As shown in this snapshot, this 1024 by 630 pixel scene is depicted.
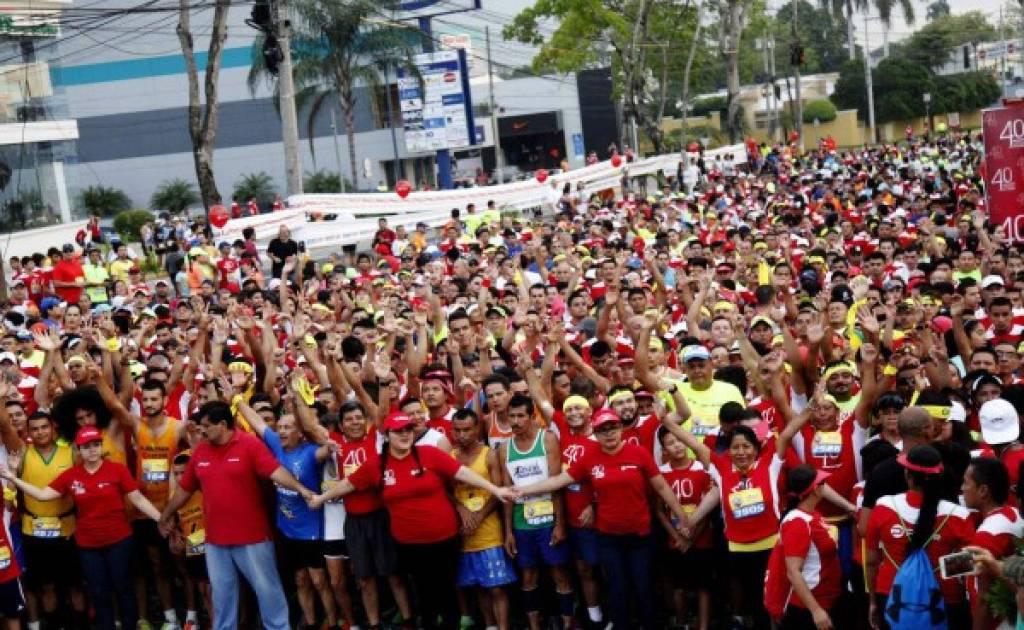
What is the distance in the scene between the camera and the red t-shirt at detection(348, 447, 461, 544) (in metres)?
8.86

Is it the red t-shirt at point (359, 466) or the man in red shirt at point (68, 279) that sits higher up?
the man in red shirt at point (68, 279)

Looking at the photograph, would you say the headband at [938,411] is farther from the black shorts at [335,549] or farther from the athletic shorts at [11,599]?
the athletic shorts at [11,599]

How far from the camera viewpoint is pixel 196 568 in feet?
32.8

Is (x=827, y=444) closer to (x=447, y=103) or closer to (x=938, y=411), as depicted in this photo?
(x=938, y=411)

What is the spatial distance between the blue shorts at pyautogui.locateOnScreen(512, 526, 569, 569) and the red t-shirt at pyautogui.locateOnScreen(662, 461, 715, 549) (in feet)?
2.54

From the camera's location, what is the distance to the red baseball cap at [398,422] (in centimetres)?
880

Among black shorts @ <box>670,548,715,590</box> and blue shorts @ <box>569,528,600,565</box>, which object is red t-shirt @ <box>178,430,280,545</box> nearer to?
blue shorts @ <box>569,528,600,565</box>

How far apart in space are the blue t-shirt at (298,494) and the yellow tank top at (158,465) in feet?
2.86

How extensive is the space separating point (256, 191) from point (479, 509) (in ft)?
165

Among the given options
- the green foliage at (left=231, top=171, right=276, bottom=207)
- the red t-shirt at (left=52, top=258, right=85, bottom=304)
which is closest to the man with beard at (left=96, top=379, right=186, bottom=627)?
the red t-shirt at (left=52, top=258, right=85, bottom=304)

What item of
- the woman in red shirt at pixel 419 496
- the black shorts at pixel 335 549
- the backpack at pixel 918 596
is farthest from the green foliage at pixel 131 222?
the backpack at pixel 918 596

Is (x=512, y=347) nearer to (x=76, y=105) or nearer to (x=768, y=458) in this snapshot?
(x=768, y=458)

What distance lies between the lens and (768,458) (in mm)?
8078

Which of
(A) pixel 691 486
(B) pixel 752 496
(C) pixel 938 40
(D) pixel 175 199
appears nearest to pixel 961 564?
(B) pixel 752 496
